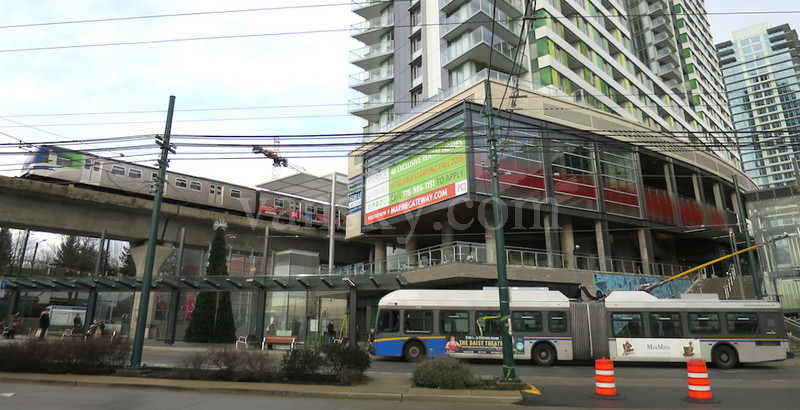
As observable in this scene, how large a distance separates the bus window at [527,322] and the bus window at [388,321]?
486 cm

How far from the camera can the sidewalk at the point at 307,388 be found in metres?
10.1

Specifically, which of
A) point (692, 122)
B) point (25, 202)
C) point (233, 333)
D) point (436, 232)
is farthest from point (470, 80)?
point (692, 122)

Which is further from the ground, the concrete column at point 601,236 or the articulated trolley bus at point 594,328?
the concrete column at point 601,236

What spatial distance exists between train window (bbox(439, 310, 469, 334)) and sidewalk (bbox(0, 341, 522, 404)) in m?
6.87

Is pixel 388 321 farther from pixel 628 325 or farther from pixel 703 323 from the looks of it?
pixel 703 323

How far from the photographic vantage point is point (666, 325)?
59.8 ft

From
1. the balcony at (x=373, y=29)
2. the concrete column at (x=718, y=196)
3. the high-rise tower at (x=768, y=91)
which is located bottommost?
the concrete column at (x=718, y=196)

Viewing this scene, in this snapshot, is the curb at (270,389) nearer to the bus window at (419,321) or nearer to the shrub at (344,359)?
the shrub at (344,359)

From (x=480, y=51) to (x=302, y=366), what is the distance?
99.6ft

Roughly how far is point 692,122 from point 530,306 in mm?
57647

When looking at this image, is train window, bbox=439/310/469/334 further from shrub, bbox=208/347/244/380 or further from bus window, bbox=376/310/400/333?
shrub, bbox=208/347/244/380

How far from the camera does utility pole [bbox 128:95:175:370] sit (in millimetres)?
13391

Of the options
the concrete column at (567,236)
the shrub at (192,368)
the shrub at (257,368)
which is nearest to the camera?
the shrub at (257,368)

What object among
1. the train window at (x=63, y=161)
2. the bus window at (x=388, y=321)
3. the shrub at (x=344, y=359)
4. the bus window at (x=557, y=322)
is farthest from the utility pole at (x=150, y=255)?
the train window at (x=63, y=161)
